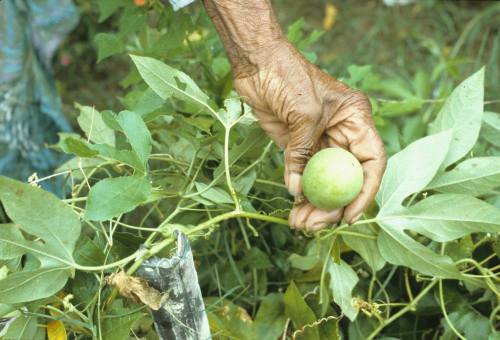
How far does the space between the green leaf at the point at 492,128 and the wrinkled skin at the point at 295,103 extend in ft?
1.11

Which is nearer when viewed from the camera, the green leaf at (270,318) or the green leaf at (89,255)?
the green leaf at (89,255)

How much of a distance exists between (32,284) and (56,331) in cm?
14

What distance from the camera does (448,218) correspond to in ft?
3.46

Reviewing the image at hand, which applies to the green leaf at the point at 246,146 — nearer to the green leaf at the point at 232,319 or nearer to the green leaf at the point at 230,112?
the green leaf at the point at 230,112

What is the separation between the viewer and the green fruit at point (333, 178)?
991 mm

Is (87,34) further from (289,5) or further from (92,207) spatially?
(92,207)

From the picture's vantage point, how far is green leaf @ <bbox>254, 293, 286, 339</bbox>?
1.20 m

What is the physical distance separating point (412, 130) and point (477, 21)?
54.3 inches

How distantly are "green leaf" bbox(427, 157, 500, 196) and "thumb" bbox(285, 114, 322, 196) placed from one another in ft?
0.76

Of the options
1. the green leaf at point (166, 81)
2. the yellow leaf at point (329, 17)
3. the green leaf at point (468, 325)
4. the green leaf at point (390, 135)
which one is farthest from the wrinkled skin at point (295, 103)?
the yellow leaf at point (329, 17)

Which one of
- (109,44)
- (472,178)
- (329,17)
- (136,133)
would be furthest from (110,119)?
(329,17)

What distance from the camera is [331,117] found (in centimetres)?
111

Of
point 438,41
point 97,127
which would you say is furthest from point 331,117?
point 438,41

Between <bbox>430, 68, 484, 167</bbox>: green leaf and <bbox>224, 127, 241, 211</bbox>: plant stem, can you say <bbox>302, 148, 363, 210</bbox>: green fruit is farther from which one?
<bbox>430, 68, 484, 167</bbox>: green leaf
